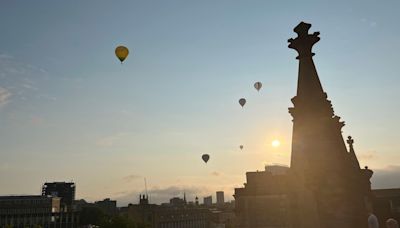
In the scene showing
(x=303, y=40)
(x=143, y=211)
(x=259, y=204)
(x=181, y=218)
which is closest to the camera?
(x=303, y=40)

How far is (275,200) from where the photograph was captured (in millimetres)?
45000

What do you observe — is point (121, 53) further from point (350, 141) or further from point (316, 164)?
point (316, 164)

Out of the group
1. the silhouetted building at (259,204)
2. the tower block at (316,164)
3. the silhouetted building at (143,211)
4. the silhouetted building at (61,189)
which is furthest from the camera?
the silhouetted building at (61,189)

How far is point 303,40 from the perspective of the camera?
10.9 metres

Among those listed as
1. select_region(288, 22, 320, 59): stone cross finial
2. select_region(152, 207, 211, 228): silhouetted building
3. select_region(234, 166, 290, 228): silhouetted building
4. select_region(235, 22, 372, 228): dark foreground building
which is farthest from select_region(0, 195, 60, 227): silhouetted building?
select_region(288, 22, 320, 59): stone cross finial

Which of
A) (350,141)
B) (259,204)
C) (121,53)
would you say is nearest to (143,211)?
(259,204)

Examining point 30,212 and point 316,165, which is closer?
point 316,165

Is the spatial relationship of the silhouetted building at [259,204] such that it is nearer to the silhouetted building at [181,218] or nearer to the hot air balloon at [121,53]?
the hot air balloon at [121,53]

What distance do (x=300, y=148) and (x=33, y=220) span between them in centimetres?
14164

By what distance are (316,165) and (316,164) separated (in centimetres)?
3

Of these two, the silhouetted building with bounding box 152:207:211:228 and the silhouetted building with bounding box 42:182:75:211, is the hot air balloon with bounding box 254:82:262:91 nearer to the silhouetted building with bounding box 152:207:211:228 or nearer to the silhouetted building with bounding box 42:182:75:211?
the silhouetted building with bounding box 152:207:211:228

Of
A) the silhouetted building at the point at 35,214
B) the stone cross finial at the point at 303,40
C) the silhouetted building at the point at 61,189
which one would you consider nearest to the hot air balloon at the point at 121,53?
the stone cross finial at the point at 303,40

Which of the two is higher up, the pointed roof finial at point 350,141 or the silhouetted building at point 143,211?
the pointed roof finial at point 350,141

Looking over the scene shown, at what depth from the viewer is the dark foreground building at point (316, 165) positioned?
31.1 feet
